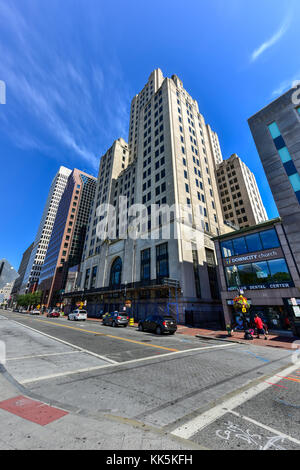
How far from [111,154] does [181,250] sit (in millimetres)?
54645

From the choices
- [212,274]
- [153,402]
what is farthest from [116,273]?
[153,402]

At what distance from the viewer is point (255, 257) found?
2216 centimetres

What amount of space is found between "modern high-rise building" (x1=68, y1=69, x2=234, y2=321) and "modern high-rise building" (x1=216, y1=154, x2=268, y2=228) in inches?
722

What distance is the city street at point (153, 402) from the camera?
2.95m

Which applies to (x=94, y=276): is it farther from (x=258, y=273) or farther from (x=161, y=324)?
(x=258, y=273)

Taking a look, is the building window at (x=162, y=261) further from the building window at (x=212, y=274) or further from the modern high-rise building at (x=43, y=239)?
the modern high-rise building at (x=43, y=239)

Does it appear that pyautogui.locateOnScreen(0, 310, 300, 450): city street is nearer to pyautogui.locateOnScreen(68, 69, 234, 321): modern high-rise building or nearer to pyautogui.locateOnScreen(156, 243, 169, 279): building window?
pyautogui.locateOnScreen(68, 69, 234, 321): modern high-rise building

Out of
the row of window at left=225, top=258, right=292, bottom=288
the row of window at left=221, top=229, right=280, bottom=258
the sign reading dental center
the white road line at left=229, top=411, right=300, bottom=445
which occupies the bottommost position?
the white road line at left=229, top=411, right=300, bottom=445

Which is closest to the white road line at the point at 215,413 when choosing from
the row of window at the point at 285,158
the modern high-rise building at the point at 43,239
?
the row of window at the point at 285,158

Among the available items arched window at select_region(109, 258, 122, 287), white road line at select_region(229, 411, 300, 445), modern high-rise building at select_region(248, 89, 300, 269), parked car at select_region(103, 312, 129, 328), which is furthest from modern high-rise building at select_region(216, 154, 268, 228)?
white road line at select_region(229, 411, 300, 445)

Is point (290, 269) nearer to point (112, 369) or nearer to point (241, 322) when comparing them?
point (241, 322)

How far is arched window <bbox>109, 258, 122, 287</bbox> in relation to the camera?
44.6 m

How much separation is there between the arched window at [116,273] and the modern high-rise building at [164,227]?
0.23 meters
